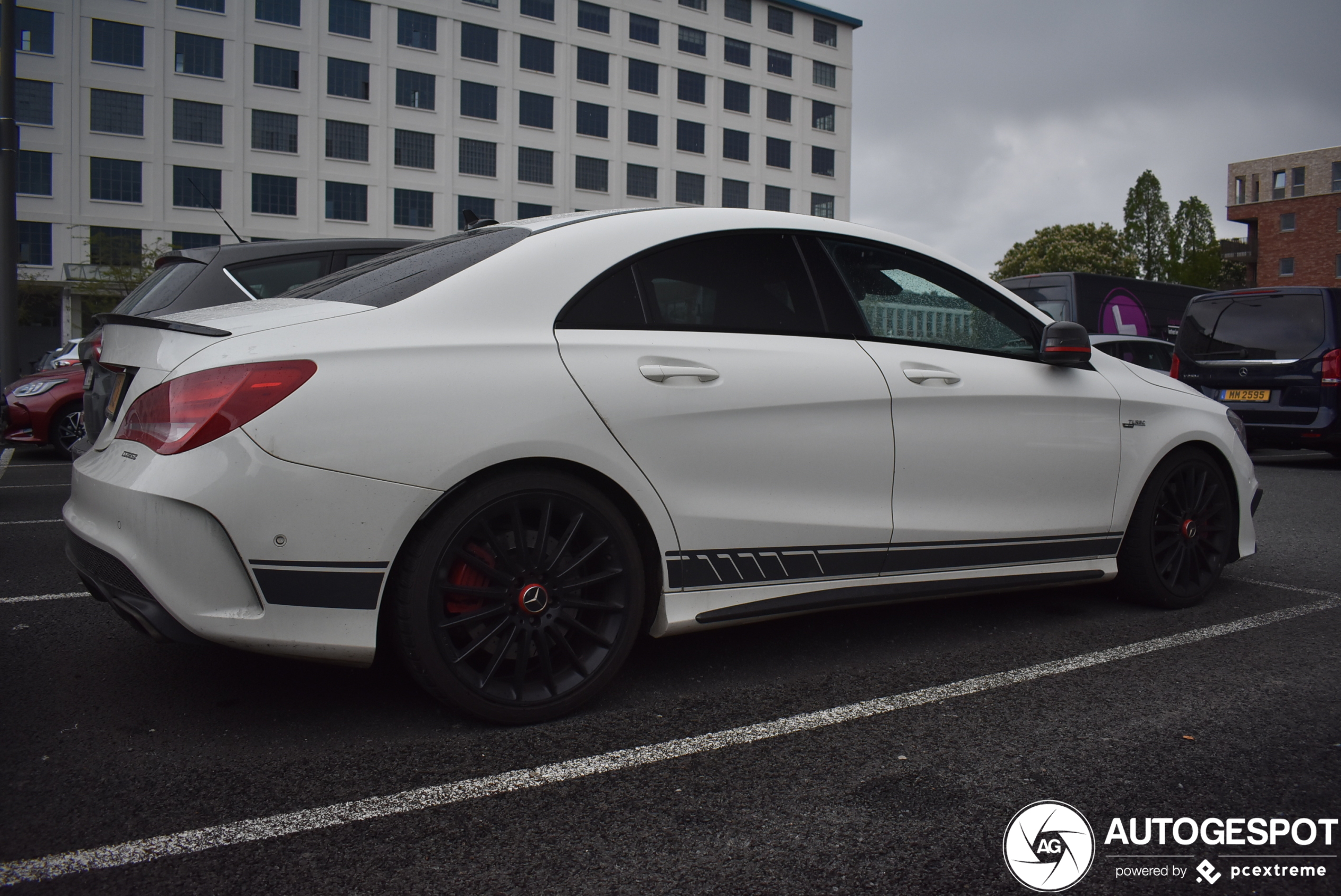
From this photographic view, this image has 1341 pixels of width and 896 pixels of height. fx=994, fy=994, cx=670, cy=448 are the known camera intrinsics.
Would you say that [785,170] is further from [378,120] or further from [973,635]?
[973,635]

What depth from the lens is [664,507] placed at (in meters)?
2.90

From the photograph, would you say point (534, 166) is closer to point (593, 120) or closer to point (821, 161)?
point (593, 120)

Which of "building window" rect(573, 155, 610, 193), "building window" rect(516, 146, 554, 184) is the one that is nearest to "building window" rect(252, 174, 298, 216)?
"building window" rect(516, 146, 554, 184)

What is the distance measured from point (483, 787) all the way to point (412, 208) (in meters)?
44.6

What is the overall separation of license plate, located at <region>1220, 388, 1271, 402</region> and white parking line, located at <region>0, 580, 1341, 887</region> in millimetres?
8212

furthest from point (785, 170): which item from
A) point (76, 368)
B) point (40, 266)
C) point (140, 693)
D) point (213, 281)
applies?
point (140, 693)

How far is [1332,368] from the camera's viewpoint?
9.94m

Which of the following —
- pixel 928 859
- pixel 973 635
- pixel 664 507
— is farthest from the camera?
pixel 973 635

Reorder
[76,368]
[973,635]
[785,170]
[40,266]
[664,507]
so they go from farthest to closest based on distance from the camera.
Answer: [785,170], [40,266], [76,368], [973,635], [664,507]

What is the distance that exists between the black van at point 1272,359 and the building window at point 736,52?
4545 centimetres

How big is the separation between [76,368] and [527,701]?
10249mm

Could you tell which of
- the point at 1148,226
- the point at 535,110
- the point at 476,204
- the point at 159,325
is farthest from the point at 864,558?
the point at 1148,226

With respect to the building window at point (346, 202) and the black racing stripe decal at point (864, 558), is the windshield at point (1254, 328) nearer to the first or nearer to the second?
the black racing stripe decal at point (864, 558)

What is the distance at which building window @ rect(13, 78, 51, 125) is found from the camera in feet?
128
